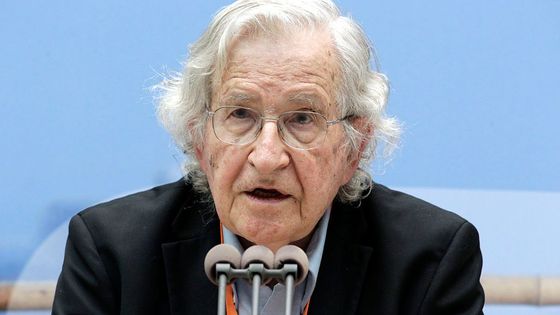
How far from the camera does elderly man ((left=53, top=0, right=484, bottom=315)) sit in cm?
279

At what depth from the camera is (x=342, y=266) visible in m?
2.98

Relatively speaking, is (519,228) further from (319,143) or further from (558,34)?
(319,143)

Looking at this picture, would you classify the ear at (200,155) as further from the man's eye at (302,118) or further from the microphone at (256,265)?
the microphone at (256,265)

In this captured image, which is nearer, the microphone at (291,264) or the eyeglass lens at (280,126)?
the microphone at (291,264)

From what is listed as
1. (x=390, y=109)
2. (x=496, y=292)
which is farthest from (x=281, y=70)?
(x=496, y=292)

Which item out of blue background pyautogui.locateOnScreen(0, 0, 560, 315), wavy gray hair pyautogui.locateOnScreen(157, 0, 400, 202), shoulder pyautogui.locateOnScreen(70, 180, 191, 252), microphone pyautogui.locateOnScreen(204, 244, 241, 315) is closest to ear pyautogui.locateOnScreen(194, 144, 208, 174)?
wavy gray hair pyautogui.locateOnScreen(157, 0, 400, 202)

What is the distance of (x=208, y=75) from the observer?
2.91m

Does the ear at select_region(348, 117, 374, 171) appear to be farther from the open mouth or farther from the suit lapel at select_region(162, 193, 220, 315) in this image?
the suit lapel at select_region(162, 193, 220, 315)

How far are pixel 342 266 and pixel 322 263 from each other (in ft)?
0.18

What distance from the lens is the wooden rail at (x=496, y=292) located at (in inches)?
132

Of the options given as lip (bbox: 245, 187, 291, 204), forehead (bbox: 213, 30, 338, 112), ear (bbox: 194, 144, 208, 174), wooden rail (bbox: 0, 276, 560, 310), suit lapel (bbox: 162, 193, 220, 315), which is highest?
forehead (bbox: 213, 30, 338, 112)

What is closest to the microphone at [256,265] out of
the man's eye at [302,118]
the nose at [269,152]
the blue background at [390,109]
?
the nose at [269,152]

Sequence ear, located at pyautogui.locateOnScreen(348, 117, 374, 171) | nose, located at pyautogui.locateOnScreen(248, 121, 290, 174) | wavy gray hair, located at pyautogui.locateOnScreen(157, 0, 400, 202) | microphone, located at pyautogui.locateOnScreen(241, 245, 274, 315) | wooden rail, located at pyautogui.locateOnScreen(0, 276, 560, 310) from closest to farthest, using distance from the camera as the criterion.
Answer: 1. microphone, located at pyautogui.locateOnScreen(241, 245, 274, 315)
2. nose, located at pyautogui.locateOnScreen(248, 121, 290, 174)
3. wavy gray hair, located at pyautogui.locateOnScreen(157, 0, 400, 202)
4. ear, located at pyautogui.locateOnScreen(348, 117, 374, 171)
5. wooden rail, located at pyautogui.locateOnScreen(0, 276, 560, 310)

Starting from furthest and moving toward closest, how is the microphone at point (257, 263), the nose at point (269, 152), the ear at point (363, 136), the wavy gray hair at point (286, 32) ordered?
the ear at point (363, 136), the wavy gray hair at point (286, 32), the nose at point (269, 152), the microphone at point (257, 263)
